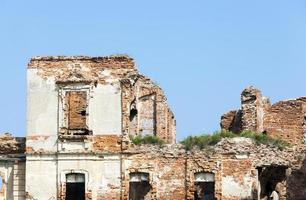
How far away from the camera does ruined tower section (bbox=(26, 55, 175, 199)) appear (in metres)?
27.5

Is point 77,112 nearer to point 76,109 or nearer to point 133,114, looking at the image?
point 76,109

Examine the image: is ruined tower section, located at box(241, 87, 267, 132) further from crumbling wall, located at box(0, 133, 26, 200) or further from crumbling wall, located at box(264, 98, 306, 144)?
crumbling wall, located at box(0, 133, 26, 200)

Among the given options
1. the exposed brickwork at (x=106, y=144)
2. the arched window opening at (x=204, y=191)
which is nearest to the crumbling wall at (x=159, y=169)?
the exposed brickwork at (x=106, y=144)

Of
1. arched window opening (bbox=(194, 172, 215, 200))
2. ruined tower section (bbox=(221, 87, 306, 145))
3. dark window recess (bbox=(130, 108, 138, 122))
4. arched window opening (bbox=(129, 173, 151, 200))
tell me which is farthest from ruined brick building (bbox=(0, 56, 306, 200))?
dark window recess (bbox=(130, 108, 138, 122))

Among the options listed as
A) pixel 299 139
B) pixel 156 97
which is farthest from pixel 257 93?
pixel 156 97

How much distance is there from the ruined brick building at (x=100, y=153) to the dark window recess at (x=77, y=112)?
27 millimetres

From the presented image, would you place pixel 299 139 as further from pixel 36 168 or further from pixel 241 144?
pixel 36 168

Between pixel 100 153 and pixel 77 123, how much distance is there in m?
1.53

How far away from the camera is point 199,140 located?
2761 cm

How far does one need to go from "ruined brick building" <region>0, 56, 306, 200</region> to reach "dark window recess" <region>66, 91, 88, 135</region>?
1.0 inches

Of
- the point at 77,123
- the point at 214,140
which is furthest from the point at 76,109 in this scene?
the point at 214,140

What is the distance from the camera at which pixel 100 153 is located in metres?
27.5

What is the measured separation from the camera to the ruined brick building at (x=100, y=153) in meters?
27.3

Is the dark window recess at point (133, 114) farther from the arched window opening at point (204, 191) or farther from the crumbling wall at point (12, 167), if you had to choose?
the crumbling wall at point (12, 167)
